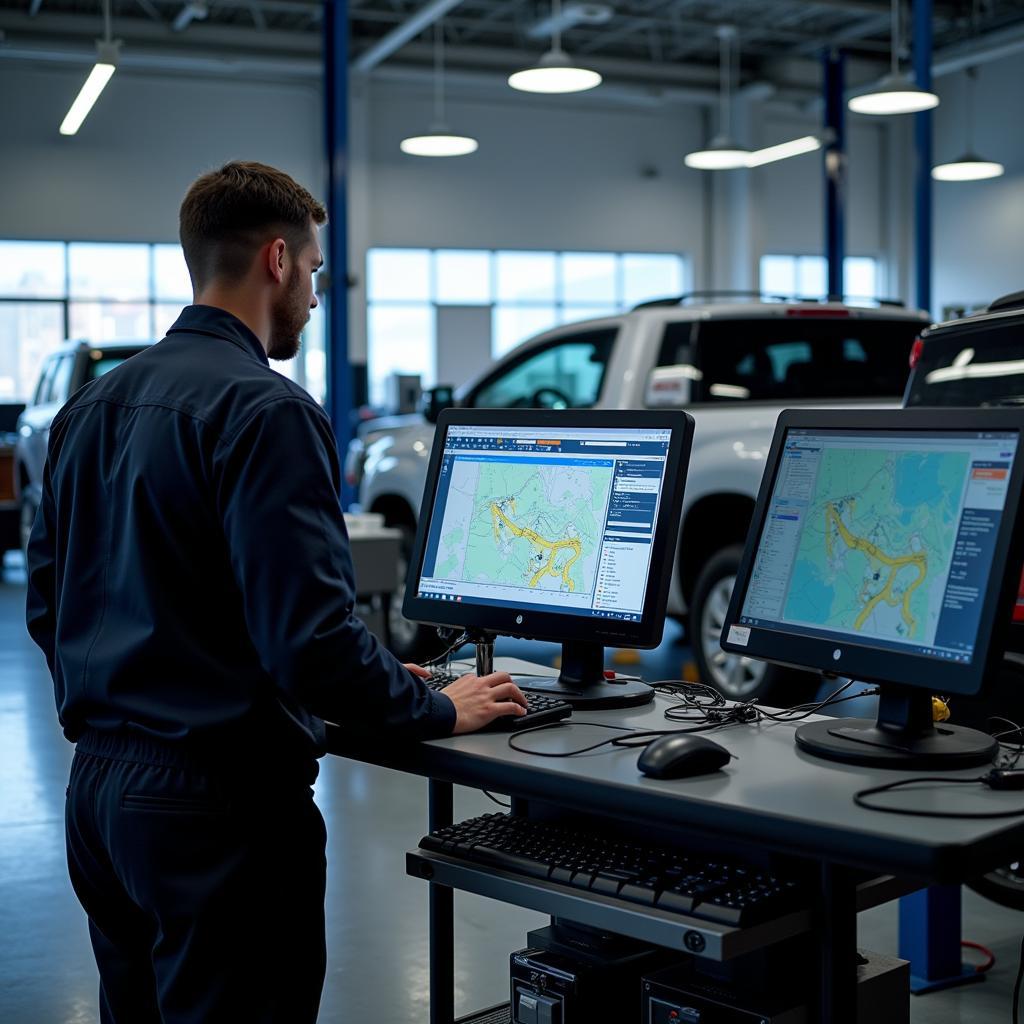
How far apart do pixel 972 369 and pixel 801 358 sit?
2.62m

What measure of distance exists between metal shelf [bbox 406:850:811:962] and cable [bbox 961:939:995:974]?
1.66m

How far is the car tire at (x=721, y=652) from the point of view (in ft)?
19.2

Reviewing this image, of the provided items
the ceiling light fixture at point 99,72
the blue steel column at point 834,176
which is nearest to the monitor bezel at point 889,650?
the ceiling light fixture at point 99,72

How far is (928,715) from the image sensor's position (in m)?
2.13

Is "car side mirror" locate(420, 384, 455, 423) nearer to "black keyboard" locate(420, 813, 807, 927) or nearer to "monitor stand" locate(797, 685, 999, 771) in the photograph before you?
"black keyboard" locate(420, 813, 807, 927)

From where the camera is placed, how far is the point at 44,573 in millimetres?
2332

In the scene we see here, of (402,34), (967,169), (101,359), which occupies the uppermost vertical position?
(402,34)

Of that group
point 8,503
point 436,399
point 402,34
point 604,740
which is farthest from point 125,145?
point 604,740

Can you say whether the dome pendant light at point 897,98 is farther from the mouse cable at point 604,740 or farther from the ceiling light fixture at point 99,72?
the mouse cable at point 604,740

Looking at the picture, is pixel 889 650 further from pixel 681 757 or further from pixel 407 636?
pixel 407 636

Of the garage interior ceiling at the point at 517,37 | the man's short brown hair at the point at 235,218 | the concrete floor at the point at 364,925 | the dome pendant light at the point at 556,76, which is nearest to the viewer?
the man's short brown hair at the point at 235,218

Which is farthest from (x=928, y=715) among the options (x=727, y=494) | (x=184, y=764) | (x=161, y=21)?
(x=161, y=21)

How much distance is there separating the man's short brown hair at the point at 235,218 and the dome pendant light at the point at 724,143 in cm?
1027

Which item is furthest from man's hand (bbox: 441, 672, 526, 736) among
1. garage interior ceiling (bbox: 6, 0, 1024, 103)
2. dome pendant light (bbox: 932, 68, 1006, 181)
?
garage interior ceiling (bbox: 6, 0, 1024, 103)
